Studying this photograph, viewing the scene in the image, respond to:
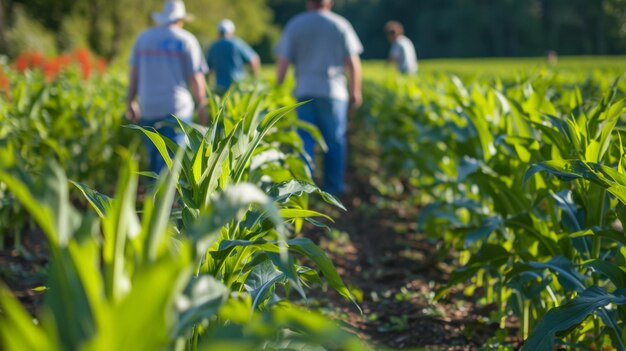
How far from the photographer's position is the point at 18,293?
4.30 m

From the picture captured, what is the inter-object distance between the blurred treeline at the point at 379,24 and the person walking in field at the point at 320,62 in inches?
472

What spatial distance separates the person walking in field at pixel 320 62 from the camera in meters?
6.92

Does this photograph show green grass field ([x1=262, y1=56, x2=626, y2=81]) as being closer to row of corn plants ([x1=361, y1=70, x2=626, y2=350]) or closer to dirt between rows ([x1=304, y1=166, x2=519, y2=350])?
row of corn plants ([x1=361, y1=70, x2=626, y2=350])

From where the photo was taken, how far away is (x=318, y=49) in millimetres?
6957

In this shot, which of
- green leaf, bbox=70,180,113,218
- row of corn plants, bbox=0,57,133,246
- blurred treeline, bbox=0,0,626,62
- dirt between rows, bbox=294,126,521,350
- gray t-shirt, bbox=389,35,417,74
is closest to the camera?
green leaf, bbox=70,180,113,218

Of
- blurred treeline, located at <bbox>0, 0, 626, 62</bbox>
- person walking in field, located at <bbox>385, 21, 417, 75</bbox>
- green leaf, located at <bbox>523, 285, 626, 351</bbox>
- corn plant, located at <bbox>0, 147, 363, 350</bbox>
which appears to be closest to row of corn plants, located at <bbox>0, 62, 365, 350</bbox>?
corn plant, located at <bbox>0, 147, 363, 350</bbox>

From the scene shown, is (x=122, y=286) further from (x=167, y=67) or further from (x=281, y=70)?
(x=281, y=70)

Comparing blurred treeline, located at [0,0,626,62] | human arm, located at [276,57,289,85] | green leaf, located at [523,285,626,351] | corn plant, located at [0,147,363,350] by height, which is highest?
corn plant, located at [0,147,363,350]

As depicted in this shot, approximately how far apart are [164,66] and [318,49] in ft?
5.97

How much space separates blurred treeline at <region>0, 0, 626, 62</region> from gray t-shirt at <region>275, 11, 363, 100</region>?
1202 centimetres

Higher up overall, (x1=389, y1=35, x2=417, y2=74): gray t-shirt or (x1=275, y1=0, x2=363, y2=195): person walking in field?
(x1=275, y1=0, x2=363, y2=195): person walking in field

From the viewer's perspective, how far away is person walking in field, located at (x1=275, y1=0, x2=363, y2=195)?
6918mm

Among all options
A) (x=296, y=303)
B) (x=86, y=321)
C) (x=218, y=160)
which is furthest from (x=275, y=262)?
(x=296, y=303)

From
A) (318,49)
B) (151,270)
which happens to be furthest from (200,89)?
(151,270)
